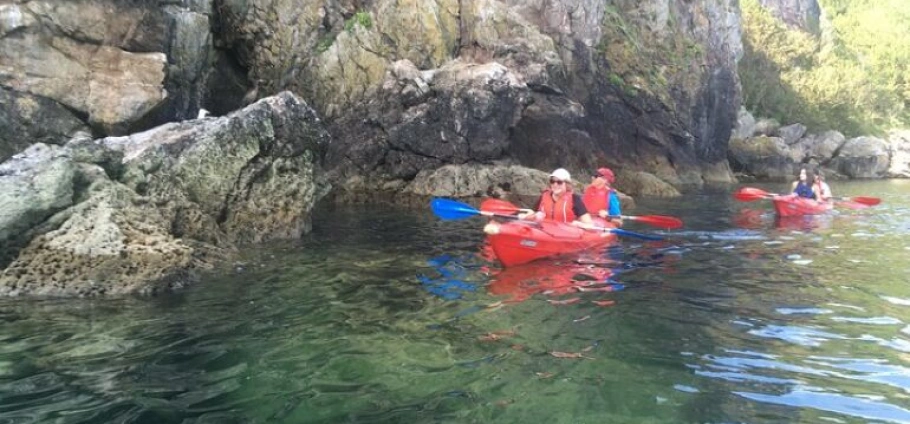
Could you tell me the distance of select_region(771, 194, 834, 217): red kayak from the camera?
15711 millimetres

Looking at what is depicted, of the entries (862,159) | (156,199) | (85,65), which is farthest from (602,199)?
(862,159)

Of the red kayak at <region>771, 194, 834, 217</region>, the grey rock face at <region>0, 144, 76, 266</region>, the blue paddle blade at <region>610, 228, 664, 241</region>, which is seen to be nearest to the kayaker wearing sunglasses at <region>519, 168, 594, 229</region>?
the blue paddle blade at <region>610, 228, 664, 241</region>

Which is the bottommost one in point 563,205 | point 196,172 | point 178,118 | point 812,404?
point 812,404

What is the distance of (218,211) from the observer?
35.8 feet

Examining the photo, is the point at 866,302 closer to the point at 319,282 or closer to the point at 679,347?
the point at 679,347

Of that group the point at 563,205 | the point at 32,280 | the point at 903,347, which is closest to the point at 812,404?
the point at 903,347

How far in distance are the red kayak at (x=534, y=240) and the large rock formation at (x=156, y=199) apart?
4.13 meters

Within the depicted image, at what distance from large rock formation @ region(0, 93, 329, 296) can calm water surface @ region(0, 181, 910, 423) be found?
0.61 metres

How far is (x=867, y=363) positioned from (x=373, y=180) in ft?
57.9

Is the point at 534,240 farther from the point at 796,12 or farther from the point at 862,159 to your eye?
the point at 796,12

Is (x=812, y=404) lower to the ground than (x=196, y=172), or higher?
lower

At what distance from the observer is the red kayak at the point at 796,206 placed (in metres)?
15.7

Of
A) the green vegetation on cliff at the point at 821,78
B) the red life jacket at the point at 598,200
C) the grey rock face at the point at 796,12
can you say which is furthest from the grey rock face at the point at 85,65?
the grey rock face at the point at 796,12

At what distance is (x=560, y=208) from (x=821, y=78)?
158 feet
